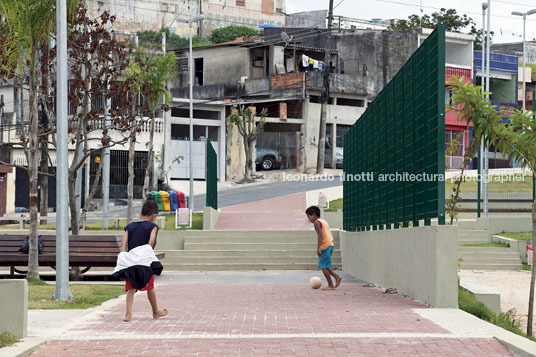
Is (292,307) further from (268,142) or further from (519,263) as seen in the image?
(268,142)

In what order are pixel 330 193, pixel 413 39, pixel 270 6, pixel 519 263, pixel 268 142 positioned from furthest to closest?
pixel 270 6 < pixel 413 39 < pixel 268 142 < pixel 330 193 < pixel 519 263

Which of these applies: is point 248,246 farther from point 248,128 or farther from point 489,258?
point 248,128

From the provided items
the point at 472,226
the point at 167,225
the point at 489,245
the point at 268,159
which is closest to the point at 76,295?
the point at 489,245

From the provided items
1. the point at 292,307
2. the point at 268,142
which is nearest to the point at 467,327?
the point at 292,307

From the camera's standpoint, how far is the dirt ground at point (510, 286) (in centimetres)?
1529

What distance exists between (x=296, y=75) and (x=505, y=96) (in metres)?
17.9

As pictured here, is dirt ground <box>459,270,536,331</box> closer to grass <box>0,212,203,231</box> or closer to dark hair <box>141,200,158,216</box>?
dark hair <box>141,200,158,216</box>

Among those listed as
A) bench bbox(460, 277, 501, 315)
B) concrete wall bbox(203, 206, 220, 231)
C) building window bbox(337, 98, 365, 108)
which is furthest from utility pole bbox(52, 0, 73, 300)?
building window bbox(337, 98, 365, 108)

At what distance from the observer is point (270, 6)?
318 feet

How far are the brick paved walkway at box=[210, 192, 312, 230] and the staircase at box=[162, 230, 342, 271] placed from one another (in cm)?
365

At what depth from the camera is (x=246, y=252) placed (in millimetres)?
22594

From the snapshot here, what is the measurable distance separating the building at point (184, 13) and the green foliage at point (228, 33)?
5.14 metres

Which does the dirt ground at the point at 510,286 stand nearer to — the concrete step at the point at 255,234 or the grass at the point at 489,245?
the grass at the point at 489,245

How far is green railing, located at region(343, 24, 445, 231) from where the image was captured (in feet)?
33.5
